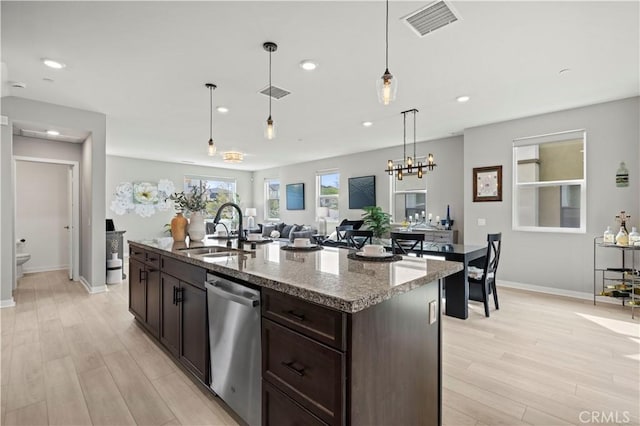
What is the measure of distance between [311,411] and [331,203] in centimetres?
741

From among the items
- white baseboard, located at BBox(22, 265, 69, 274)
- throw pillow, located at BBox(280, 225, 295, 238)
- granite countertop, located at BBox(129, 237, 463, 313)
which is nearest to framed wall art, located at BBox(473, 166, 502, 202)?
granite countertop, located at BBox(129, 237, 463, 313)

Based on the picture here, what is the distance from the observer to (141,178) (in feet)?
27.7

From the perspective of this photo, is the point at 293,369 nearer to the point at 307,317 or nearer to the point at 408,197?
the point at 307,317

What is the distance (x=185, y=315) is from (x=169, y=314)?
0.34 meters

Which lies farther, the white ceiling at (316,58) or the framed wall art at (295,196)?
the framed wall art at (295,196)

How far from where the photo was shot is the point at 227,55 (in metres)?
2.88

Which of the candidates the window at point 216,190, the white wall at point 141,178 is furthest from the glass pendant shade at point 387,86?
the white wall at point 141,178

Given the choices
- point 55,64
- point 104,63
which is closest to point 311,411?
point 104,63

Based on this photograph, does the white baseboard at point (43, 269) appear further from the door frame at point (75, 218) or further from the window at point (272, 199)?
the window at point (272, 199)

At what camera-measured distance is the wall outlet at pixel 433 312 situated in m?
1.51

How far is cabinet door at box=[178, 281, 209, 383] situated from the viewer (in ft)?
6.34

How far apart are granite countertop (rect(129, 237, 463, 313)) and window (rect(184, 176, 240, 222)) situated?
7.91m

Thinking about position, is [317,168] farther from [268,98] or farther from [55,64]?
[55,64]

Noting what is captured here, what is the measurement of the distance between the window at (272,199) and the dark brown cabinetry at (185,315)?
25.9ft
